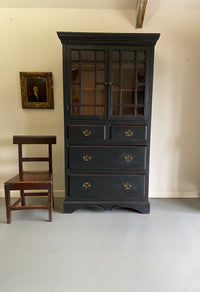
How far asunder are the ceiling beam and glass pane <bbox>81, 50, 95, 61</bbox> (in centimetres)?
77

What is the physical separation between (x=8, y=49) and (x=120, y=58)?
1.54 meters

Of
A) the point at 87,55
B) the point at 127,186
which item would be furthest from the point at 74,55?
the point at 127,186

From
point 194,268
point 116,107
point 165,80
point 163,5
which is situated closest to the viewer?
point 194,268

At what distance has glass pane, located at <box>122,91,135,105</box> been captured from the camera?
2143 millimetres

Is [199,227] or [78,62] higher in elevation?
[78,62]

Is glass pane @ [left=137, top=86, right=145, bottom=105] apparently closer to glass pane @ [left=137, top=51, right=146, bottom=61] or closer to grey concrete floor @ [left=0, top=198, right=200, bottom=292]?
glass pane @ [left=137, top=51, right=146, bottom=61]

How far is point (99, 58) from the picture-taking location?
6.79 ft

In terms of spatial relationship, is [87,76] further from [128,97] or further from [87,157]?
[87,157]

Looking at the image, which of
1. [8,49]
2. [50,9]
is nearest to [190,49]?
[50,9]

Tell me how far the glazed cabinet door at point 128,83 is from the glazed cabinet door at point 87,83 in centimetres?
10

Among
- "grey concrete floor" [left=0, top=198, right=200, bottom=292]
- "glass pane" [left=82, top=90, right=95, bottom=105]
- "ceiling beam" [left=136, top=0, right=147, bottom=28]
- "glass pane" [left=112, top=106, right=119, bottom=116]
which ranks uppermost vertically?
"ceiling beam" [left=136, top=0, right=147, bottom=28]

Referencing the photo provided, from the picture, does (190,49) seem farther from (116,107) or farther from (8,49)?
(8,49)

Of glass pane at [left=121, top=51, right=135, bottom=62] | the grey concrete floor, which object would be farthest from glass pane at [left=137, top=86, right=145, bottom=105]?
the grey concrete floor

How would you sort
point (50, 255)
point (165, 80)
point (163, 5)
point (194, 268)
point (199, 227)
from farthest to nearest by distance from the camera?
point (165, 80) < point (163, 5) < point (199, 227) < point (50, 255) < point (194, 268)
